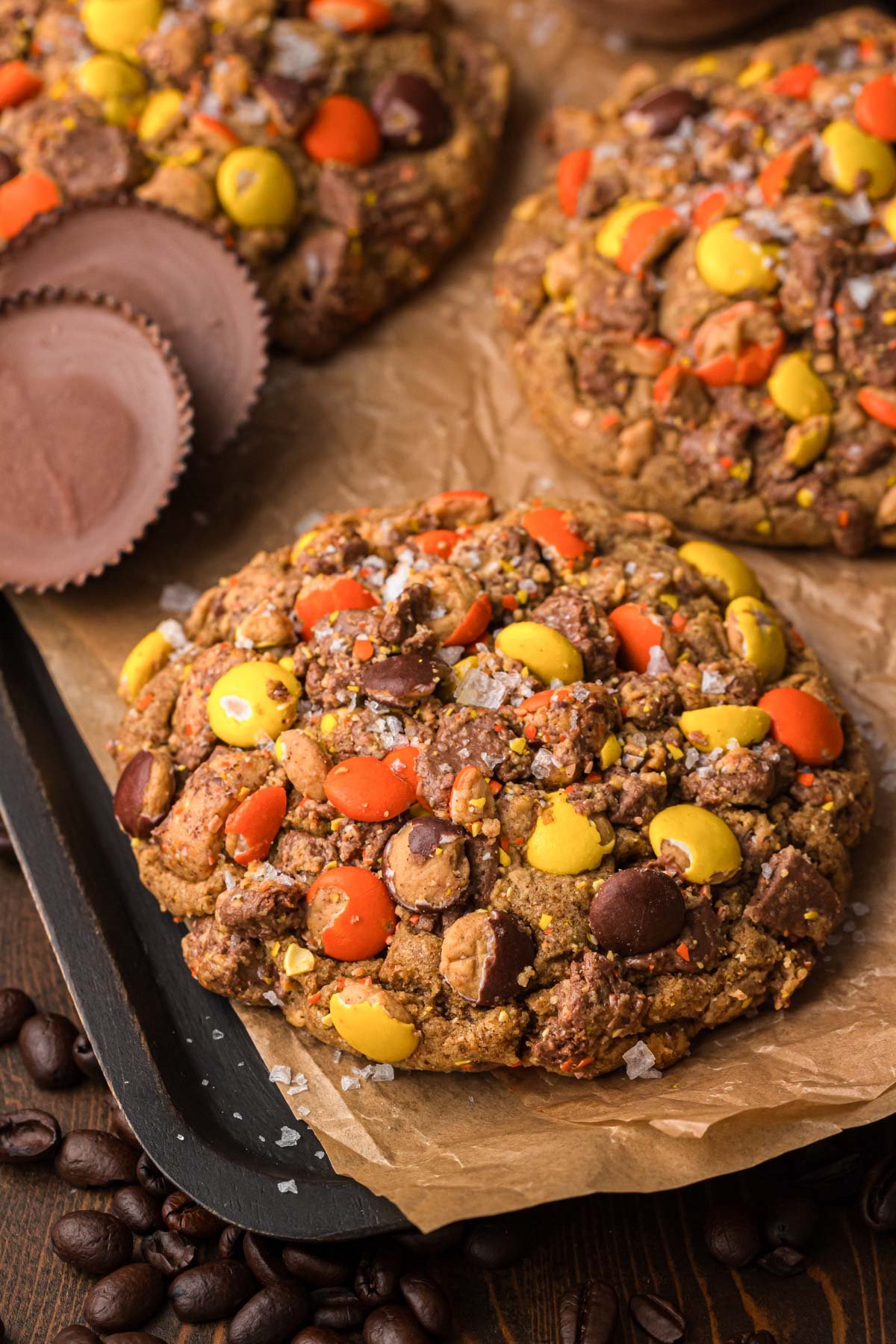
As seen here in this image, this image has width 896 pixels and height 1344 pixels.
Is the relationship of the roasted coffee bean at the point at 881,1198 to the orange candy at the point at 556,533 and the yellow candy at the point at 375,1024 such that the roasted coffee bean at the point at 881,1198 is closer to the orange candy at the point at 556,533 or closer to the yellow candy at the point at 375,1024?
the yellow candy at the point at 375,1024

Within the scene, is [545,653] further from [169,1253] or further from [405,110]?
[405,110]

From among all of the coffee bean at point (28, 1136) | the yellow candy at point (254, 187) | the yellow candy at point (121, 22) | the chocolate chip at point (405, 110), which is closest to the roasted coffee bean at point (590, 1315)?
the coffee bean at point (28, 1136)

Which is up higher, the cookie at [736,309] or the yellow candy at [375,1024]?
the cookie at [736,309]

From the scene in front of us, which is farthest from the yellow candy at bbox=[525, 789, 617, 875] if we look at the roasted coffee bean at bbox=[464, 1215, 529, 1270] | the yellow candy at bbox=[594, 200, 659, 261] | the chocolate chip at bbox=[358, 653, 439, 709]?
the yellow candy at bbox=[594, 200, 659, 261]

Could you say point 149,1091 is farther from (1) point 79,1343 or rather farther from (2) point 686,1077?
(2) point 686,1077

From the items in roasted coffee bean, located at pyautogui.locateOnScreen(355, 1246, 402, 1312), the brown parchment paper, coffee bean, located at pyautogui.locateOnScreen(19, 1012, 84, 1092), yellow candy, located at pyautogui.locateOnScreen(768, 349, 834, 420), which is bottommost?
roasted coffee bean, located at pyautogui.locateOnScreen(355, 1246, 402, 1312)

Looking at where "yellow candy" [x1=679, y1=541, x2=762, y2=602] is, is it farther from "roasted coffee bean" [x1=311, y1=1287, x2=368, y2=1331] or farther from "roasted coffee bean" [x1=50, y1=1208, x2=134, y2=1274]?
"roasted coffee bean" [x1=50, y1=1208, x2=134, y2=1274]

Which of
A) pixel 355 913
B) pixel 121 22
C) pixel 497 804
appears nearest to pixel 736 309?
pixel 497 804
